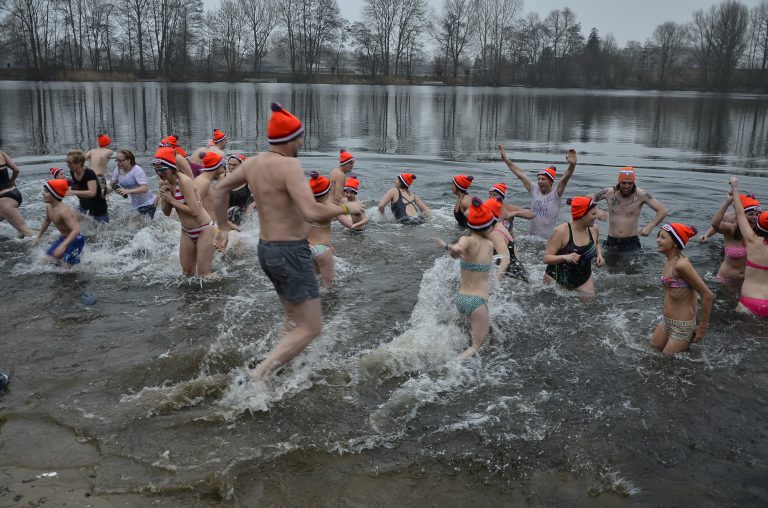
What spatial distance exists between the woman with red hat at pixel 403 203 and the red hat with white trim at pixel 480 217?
5.59 meters

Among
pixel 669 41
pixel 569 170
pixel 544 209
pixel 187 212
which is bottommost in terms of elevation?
pixel 544 209

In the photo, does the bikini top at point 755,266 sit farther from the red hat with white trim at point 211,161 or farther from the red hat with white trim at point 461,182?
the red hat with white trim at point 211,161

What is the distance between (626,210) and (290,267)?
21.5 ft

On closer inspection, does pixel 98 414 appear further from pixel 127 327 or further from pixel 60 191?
pixel 60 191

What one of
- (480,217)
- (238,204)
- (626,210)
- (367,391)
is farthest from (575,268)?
(238,204)

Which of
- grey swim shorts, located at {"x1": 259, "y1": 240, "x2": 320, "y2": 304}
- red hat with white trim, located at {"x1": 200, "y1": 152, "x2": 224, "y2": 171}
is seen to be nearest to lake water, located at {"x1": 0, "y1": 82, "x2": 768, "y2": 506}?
grey swim shorts, located at {"x1": 259, "y1": 240, "x2": 320, "y2": 304}

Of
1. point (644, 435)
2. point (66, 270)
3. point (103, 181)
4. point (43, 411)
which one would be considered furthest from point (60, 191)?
point (644, 435)

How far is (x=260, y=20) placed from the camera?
86562 mm

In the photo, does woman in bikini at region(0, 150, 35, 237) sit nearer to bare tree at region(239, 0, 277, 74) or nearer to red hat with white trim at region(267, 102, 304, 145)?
red hat with white trim at region(267, 102, 304, 145)

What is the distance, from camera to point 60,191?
8047 millimetres

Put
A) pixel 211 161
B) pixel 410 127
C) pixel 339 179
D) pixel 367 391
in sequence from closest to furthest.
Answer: pixel 367 391, pixel 211 161, pixel 339 179, pixel 410 127

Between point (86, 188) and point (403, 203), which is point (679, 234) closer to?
point (403, 203)

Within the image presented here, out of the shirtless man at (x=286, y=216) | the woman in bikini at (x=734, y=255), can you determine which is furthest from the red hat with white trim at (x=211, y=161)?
the woman in bikini at (x=734, y=255)

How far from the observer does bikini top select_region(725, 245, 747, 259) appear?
26.2 ft
